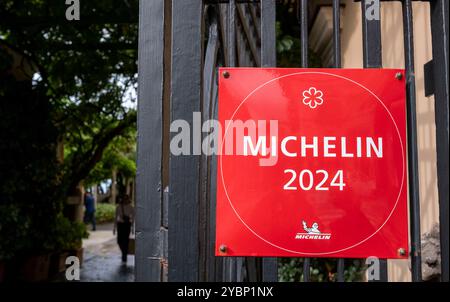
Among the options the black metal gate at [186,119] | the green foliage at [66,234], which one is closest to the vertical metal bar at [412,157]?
the black metal gate at [186,119]

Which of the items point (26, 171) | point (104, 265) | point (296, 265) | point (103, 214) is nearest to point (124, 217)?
point (104, 265)

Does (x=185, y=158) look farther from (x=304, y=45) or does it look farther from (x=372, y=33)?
(x=372, y=33)

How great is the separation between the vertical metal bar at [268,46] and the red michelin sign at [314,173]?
105 millimetres

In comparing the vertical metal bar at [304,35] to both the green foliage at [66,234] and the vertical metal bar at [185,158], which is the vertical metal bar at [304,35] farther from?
the green foliage at [66,234]

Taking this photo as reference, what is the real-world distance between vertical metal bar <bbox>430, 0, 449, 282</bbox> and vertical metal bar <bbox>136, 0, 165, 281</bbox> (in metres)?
0.90

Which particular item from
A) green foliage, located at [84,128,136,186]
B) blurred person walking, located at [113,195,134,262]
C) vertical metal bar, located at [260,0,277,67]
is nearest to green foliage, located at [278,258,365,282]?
vertical metal bar, located at [260,0,277,67]

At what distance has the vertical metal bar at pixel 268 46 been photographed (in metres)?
1.65

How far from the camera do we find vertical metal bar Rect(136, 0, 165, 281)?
5.24 ft

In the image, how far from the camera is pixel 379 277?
1607 millimetres

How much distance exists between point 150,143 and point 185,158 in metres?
0.13

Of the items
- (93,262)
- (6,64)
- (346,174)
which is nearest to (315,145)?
(346,174)

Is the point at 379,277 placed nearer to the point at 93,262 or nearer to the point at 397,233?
the point at 397,233
